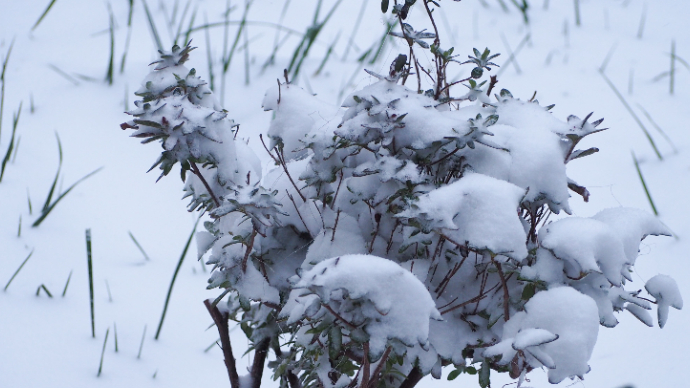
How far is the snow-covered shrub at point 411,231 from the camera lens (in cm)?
76

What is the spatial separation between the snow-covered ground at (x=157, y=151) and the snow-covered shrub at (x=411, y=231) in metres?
0.58

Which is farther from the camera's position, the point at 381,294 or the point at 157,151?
the point at 157,151

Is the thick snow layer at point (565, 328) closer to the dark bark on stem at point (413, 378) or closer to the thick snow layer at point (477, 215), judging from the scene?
the thick snow layer at point (477, 215)

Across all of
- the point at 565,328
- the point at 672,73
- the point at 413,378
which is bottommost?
the point at 672,73

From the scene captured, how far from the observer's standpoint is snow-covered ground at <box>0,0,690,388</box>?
1.69 m

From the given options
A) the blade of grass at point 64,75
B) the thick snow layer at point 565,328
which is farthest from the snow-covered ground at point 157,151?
the thick snow layer at point 565,328

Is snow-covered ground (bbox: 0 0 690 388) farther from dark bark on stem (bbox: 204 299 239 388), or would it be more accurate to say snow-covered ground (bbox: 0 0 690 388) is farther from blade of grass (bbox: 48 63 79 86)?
dark bark on stem (bbox: 204 299 239 388)

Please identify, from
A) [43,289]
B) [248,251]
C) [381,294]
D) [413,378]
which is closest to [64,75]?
[43,289]

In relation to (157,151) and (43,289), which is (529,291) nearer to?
(43,289)

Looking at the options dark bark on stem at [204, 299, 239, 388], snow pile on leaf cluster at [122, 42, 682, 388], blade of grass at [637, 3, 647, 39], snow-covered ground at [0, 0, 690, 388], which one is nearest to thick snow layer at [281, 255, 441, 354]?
snow pile on leaf cluster at [122, 42, 682, 388]

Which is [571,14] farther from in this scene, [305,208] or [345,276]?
[345,276]

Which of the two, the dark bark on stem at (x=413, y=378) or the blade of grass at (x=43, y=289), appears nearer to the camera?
the dark bark on stem at (x=413, y=378)

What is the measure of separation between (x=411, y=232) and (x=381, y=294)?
175 millimetres

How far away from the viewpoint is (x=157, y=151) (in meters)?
2.61
